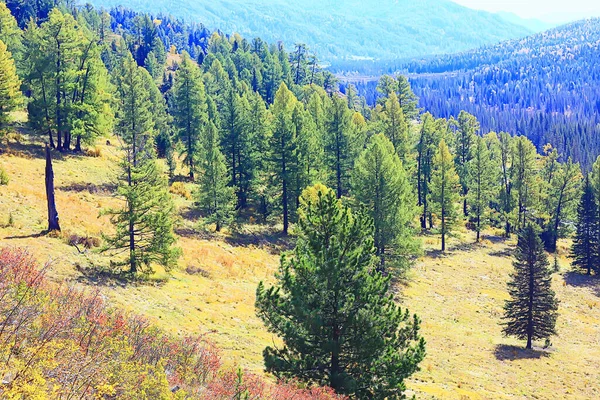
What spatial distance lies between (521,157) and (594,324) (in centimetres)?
2639

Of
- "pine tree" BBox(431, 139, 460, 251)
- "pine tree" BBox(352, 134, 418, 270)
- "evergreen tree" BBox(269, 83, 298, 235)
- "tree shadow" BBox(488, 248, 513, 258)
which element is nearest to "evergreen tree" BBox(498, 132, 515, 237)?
"tree shadow" BBox(488, 248, 513, 258)

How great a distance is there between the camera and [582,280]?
49594mm

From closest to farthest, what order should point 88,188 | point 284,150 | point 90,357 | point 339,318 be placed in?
1. point 90,357
2. point 339,318
3. point 88,188
4. point 284,150

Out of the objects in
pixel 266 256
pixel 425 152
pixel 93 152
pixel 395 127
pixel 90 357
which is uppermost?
pixel 395 127

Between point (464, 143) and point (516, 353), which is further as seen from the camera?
point (464, 143)

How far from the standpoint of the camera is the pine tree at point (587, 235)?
52.4 meters

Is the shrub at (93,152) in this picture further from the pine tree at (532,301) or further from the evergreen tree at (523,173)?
the evergreen tree at (523,173)

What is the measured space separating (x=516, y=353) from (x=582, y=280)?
24.7 meters

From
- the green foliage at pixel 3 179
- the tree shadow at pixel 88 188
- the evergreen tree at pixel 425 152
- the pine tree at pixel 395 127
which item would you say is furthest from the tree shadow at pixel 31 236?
the evergreen tree at pixel 425 152

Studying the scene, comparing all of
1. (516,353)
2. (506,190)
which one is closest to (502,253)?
(506,190)

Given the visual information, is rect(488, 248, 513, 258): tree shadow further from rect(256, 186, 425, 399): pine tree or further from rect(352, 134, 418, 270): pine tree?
rect(256, 186, 425, 399): pine tree

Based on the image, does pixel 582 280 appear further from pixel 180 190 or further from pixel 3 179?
pixel 3 179

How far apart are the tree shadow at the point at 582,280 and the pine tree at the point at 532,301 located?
17947 mm

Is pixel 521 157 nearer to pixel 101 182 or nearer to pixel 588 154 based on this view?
pixel 101 182
